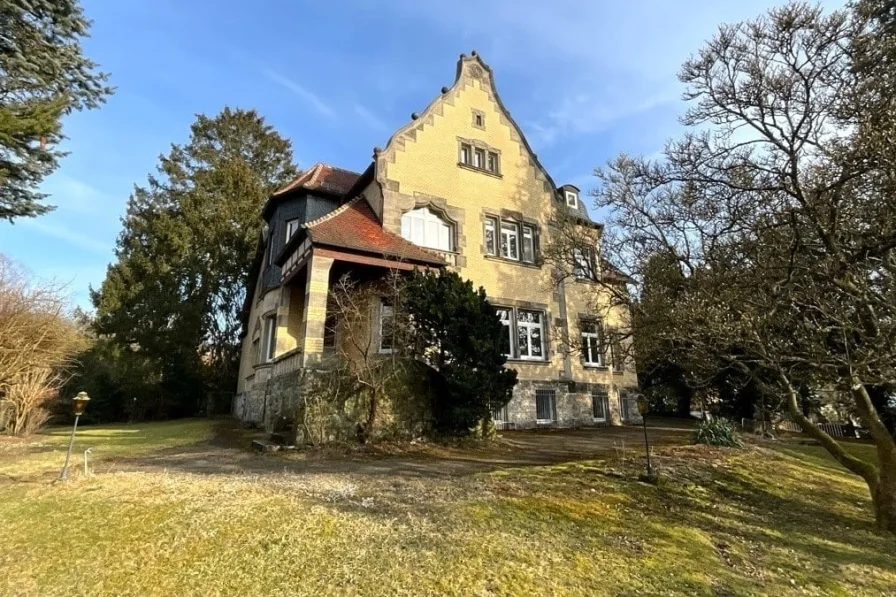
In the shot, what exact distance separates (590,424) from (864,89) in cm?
1409

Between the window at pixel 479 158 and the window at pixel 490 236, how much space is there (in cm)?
222

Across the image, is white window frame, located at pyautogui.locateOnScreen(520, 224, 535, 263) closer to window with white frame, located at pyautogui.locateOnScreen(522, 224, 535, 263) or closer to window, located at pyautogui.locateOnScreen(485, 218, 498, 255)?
window with white frame, located at pyautogui.locateOnScreen(522, 224, 535, 263)

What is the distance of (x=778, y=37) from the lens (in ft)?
24.3

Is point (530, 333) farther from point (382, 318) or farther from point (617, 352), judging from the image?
point (382, 318)

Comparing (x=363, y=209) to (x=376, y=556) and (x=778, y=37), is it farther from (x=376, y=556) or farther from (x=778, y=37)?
(x=376, y=556)

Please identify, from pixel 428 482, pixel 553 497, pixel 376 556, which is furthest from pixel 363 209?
pixel 376 556

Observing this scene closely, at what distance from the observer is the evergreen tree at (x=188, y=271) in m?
26.0

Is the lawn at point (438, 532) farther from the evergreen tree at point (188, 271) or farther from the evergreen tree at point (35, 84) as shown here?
the evergreen tree at point (188, 271)

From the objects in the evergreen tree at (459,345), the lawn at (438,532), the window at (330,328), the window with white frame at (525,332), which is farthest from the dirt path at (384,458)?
the window with white frame at (525,332)

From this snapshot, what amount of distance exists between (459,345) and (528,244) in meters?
8.30

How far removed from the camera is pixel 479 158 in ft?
63.0

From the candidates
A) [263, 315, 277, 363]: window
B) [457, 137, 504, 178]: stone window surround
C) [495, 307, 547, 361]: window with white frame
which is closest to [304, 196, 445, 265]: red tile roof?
[495, 307, 547, 361]: window with white frame

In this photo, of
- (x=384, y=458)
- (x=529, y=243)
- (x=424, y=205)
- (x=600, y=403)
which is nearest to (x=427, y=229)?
(x=424, y=205)

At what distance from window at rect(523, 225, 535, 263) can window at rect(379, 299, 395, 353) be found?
22.7ft
